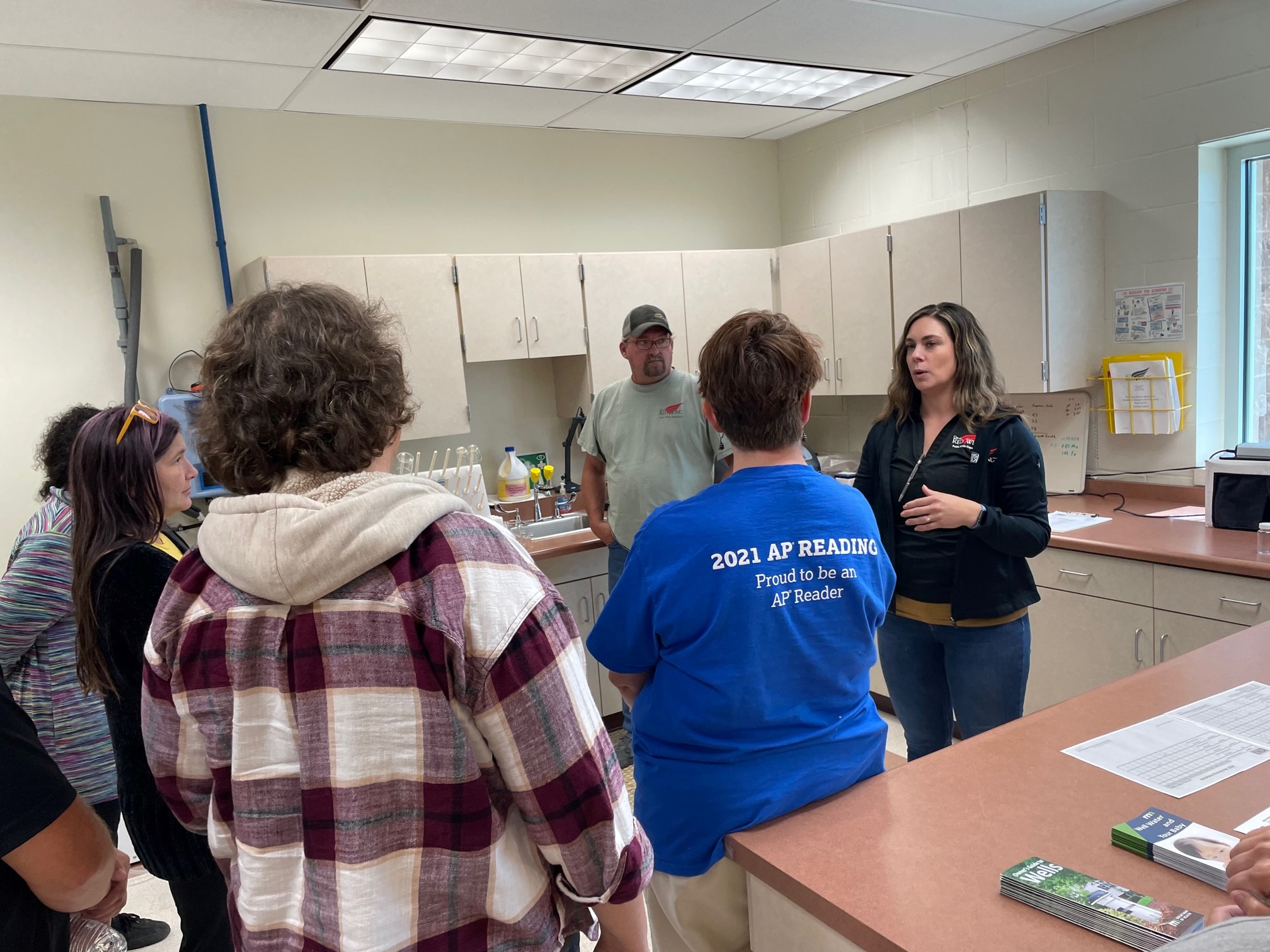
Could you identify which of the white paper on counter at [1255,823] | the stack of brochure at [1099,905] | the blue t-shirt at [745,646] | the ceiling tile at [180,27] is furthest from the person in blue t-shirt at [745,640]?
the ceiling tile at [180,27]

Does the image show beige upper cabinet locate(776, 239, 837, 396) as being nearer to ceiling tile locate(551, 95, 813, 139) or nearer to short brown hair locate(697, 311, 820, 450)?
ceiling tile locate(551, 95, 813, 139)

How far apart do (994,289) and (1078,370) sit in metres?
0.45

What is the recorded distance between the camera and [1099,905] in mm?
1006

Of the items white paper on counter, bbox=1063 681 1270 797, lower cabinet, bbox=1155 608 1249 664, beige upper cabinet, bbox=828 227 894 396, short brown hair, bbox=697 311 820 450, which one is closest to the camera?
white paper on counter, bbox=1063 681 1270 797

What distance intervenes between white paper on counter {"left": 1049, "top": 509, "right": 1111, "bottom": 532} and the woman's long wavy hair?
1045 millimetres

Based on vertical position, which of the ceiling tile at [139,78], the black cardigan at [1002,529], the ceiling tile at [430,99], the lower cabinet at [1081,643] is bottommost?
the lower cabinet at [1081,643]

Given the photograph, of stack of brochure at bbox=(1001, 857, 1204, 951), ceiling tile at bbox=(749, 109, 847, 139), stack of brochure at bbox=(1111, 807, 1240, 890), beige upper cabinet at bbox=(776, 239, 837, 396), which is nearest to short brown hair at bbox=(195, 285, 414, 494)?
stack of brochure at bbox=(1001, 857, 1204, 951)

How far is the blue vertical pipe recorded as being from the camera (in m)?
3.38

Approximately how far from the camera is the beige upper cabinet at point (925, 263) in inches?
139

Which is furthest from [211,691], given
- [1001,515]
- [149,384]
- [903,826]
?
[149,384]

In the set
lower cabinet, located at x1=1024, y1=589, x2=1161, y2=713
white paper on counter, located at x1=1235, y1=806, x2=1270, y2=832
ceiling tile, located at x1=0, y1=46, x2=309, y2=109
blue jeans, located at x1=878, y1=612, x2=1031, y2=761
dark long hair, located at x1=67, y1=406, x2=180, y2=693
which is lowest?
lower cabinet, located at x1=1024, y1=589, x2=1161, y2=713

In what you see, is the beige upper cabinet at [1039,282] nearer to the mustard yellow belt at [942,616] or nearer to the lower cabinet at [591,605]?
the mustard yellow belt at [942,616]

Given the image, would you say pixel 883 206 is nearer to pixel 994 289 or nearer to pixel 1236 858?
pixel 994 289

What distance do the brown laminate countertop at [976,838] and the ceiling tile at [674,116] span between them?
3.07 m
